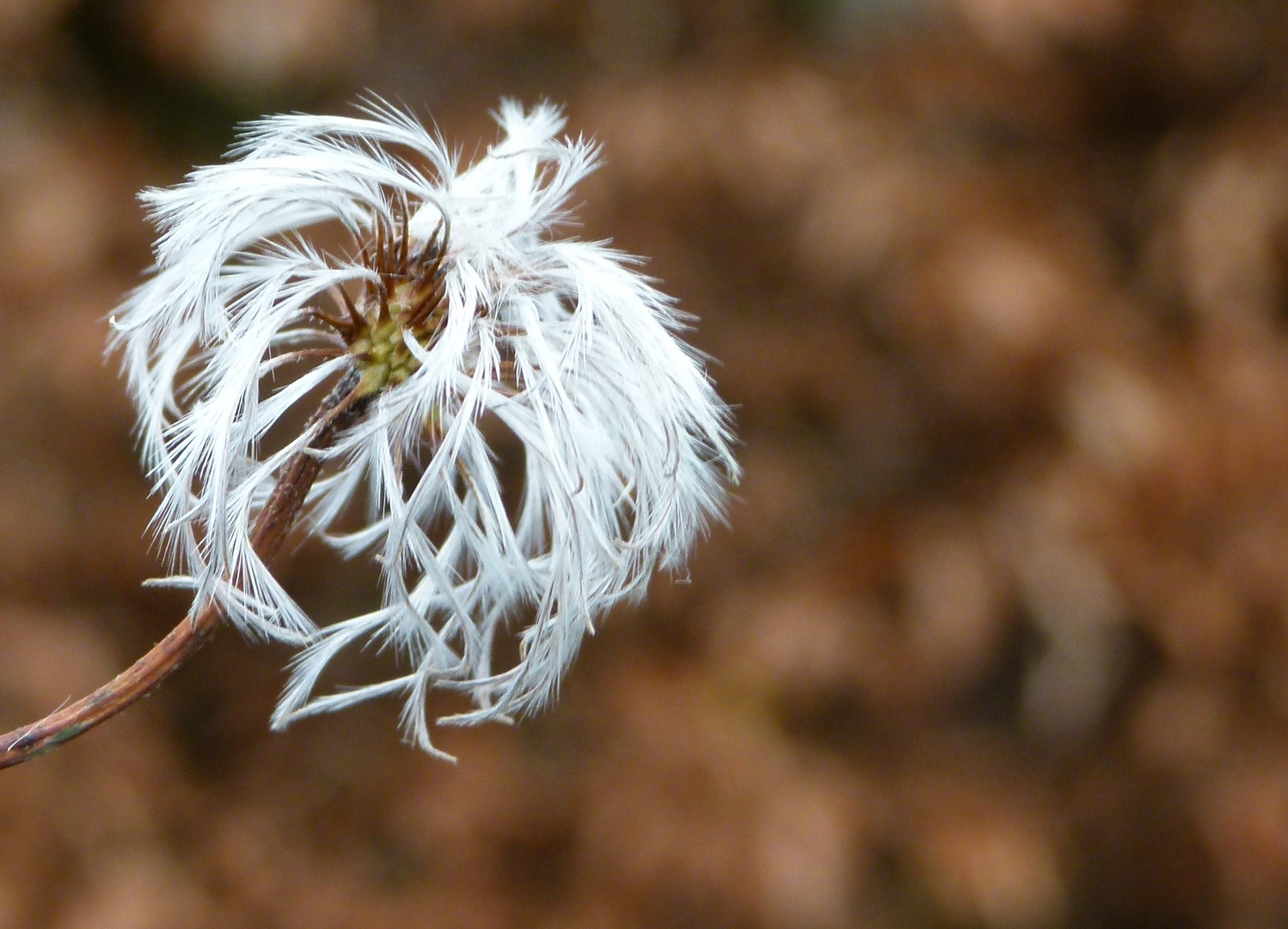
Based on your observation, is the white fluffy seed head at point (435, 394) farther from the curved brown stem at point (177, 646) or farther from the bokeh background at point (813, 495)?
the bokeh background at point (813, 495)

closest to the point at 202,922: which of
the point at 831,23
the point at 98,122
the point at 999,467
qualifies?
the point at 98,122

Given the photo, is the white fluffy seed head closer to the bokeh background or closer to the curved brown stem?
the curved brown stem

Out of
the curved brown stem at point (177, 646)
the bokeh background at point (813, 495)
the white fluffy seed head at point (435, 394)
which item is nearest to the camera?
the curved brown stem at point (177, 646)

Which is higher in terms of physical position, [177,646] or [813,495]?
[177,646]

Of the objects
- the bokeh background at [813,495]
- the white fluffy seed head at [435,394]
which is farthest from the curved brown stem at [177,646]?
the bokeh background at [813,495]

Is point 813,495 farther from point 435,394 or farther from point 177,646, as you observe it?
point 177,646

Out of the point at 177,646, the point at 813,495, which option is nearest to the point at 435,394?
the point at 177,646

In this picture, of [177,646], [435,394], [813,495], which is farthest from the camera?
[813,495]

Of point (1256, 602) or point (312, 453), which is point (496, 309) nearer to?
point (312, 453)
